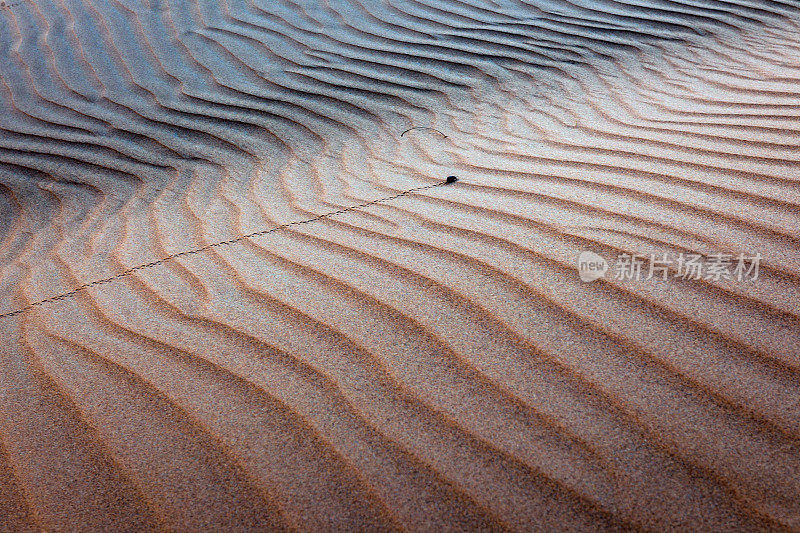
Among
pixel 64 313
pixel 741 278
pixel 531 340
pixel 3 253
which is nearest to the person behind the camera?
pixel 531 340

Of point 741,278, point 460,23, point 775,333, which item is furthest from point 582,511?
point 460,23

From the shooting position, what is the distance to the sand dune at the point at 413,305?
1188 millimetres

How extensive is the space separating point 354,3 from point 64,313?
353 centimetres

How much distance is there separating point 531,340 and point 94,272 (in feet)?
4.85

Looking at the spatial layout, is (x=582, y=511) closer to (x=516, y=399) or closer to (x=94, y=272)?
(x=516, y=399)

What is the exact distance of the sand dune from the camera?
1188 millimetres

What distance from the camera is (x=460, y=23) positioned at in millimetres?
4238

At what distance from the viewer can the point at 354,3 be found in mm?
4660

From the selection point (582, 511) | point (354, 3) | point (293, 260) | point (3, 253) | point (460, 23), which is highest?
point (354, 3)

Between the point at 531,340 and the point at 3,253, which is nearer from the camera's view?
the point at 531,340

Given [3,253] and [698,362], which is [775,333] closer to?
[698,362]

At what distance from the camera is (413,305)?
1.64 meters

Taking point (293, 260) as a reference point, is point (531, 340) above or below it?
below

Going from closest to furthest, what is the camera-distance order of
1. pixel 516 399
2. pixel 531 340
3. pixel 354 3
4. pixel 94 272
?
pixel 516 399 < pixel 531 340 < pixel 94 272 < pixel 354 3
